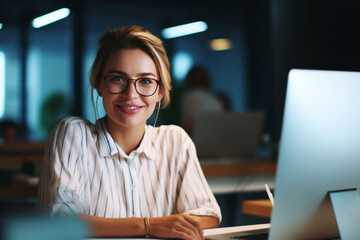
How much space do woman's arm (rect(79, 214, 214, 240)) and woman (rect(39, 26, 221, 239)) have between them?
5.4 inches

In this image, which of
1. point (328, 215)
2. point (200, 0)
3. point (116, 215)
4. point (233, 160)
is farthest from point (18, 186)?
point (200, 0)

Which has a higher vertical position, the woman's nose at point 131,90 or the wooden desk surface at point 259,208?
the woman's nose at point 131,90

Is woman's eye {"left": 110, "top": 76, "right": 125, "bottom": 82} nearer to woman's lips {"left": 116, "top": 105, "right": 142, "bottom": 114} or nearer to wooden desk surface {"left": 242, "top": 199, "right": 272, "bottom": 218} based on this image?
woman's lips {"left": 116, "top": 105, "right": 142, "bottom": 114}

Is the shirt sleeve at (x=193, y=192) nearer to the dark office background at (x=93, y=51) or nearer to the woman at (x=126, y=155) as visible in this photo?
the woman at (x=126, y=155)

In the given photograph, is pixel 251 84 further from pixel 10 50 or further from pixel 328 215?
pixel 328 215

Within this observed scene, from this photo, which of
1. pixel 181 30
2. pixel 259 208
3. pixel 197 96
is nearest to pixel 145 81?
pixel 259 208

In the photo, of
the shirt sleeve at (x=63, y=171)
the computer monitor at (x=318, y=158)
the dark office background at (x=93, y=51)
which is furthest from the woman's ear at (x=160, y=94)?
the dark office background at (x=93, y=51)

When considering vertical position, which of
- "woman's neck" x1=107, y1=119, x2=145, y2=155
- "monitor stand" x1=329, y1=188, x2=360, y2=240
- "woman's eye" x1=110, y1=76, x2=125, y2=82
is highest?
"woman's eye" x1=110, y1=76, x2=125, y2=82

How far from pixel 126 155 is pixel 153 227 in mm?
341

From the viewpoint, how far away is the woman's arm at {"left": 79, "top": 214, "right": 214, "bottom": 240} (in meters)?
1.22

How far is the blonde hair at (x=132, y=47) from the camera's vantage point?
60.2 inches

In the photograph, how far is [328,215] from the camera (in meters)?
1.04

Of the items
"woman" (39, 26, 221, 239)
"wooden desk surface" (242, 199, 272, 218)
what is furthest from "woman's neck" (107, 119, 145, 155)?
"wooden desk surface" (242, 199, 272, 218)

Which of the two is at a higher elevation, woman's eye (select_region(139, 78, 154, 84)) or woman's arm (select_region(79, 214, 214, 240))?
woman's eye (select_region(139, 78, 154, 84))
